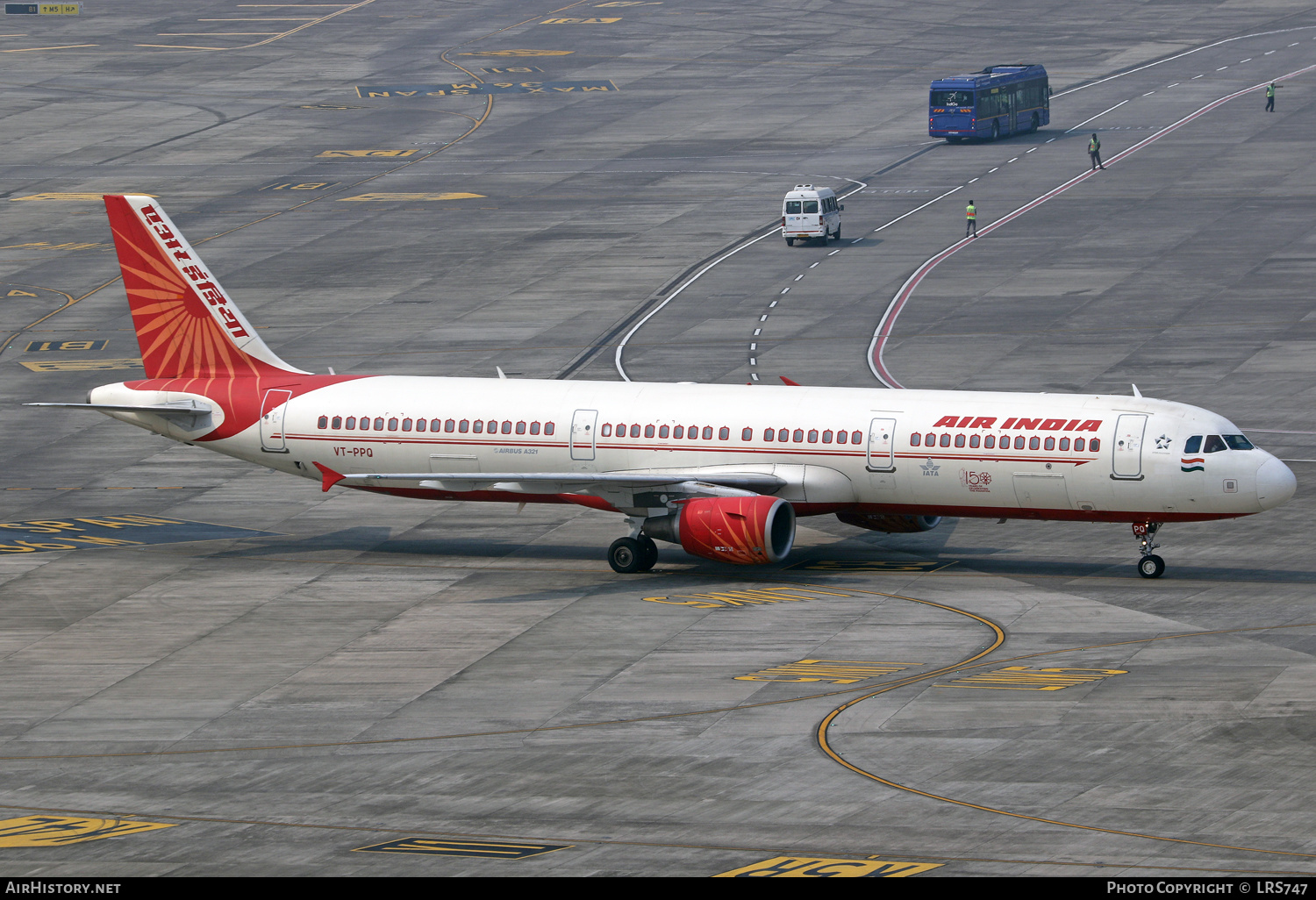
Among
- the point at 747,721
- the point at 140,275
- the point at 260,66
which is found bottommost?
the point at 747,721

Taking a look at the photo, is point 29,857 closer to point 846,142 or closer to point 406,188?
point 406,188

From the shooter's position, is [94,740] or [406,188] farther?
[406,188]

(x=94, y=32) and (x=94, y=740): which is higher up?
(x=94, y=32)

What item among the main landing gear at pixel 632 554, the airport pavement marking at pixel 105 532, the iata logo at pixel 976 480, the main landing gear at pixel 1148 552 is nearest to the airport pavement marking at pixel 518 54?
the airport pavement marking at pixel 105 532

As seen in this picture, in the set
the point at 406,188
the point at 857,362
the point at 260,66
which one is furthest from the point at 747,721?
the point at 260,66

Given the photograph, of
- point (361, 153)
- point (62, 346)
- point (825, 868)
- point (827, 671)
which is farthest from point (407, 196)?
point (825, 868)

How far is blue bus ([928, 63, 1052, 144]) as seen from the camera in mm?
125938

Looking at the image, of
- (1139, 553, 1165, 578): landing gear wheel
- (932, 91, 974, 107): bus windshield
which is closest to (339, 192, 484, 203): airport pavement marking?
(932, 91, 974, 107): bus windshield

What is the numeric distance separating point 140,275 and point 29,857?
2935 cm

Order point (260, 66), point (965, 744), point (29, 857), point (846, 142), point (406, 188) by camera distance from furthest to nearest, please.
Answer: point (260, 66) → point (846, 142) → point (406, 188) → point (965, 744) → point (29, 857)

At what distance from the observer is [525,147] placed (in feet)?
430

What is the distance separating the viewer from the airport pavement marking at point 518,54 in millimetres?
163625

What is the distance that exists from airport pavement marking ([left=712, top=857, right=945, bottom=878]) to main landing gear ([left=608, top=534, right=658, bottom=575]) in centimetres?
2209

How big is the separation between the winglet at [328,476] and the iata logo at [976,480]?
17.1m
